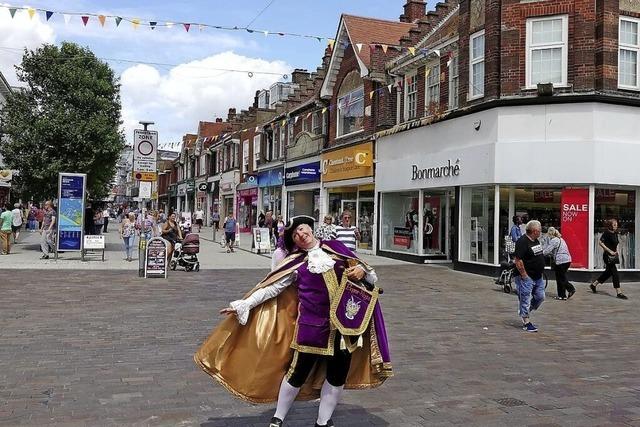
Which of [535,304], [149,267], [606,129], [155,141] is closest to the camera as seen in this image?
[535,304]

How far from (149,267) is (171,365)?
28.2 feet

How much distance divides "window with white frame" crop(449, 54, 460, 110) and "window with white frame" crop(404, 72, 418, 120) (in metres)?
2.44

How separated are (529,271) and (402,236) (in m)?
12.8

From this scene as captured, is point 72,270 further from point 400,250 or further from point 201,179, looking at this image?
point 201,179

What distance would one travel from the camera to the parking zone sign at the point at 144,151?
17.2 metres

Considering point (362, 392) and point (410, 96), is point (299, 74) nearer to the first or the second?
point (410, 96)

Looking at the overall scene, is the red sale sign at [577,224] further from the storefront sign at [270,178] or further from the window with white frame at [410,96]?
the storefront sign at [270,178]

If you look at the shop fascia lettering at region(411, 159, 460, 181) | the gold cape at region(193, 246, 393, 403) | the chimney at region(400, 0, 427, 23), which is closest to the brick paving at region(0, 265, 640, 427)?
the gold cape at region(193, 246, 393, 403)

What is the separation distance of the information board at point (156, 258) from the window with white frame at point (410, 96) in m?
11.1

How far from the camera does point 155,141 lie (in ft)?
58.2

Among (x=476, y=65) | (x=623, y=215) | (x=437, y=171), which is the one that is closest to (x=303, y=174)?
(x=437, y=171)

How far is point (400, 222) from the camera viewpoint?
2255 cm

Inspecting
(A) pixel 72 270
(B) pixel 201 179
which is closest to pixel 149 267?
(A) pixel 72 270

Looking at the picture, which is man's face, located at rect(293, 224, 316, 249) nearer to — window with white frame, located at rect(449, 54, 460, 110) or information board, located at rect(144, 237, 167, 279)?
information board, located at rect(144, 237, 167, 279)
